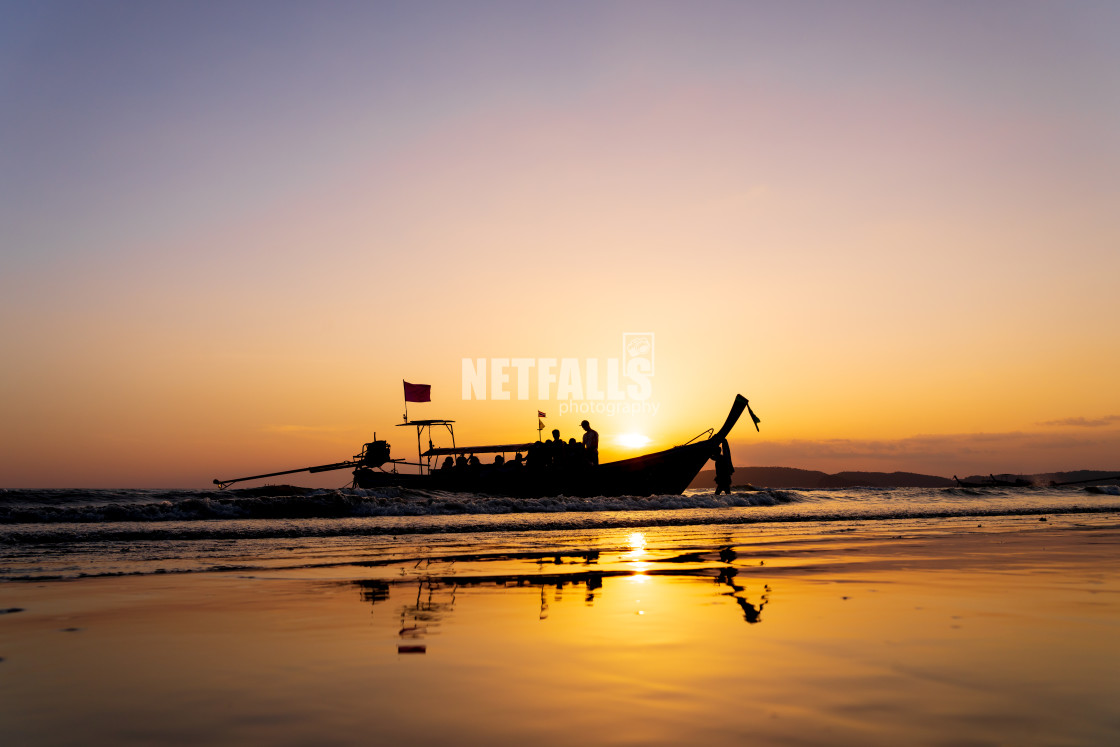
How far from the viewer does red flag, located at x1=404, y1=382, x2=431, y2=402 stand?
35.2 meters

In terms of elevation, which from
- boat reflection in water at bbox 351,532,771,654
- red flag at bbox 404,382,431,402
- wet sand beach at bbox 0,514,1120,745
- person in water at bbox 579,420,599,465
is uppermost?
red flag at bbox 404,382,431,402

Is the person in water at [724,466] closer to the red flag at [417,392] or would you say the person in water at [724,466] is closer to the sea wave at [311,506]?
the sea wave at [311,506]

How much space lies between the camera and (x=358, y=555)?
12508mm

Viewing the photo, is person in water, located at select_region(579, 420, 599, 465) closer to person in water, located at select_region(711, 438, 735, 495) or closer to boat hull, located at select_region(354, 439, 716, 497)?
boat hull, located at select_region(354, 439, 716, 497)

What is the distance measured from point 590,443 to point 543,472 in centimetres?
279

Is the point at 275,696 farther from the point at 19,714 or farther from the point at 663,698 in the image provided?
the point at 663,698

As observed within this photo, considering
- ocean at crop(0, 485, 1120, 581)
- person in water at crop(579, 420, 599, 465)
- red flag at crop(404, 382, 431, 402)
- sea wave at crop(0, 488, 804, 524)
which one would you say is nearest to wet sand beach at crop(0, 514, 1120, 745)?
ocean at crop(0, 485, 1120, 581)

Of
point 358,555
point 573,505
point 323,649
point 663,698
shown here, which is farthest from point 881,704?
point 573,505

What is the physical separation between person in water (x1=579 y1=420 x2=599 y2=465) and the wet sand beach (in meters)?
22.9

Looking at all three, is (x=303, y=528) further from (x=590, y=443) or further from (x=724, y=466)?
(x=724, y=466)

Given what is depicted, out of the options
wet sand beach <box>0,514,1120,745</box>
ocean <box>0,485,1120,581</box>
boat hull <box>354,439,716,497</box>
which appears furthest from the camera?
boat hull <box>354,439,716,497</box>

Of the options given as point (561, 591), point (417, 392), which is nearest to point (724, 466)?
point (417, 392)

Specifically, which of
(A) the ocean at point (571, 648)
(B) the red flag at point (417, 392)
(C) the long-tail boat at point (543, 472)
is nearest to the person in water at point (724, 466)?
(C) the long-tail boat at point (543, 472)

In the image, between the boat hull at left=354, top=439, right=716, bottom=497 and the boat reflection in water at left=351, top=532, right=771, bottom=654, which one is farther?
the boat hull at left=354, top=439, right=716, bottom=497
